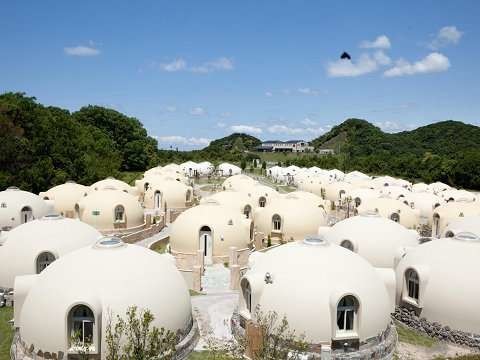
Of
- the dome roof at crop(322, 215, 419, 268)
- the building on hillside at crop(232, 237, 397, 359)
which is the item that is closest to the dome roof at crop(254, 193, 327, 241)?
the dome roof at crop(322, 215, 419, 268)

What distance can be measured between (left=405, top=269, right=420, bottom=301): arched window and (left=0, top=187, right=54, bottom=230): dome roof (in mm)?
28477

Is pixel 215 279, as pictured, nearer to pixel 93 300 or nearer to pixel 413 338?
pixel 413 338

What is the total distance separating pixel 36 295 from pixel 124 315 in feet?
11.9

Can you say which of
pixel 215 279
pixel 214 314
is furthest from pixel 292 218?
Answer: pixel 214 314

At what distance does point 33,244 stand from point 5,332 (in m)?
5.00

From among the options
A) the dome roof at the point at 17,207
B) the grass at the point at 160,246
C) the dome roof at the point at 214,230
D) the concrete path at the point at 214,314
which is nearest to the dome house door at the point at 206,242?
the dome roof at the point at 214,230

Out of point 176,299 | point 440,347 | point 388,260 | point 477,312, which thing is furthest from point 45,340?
point 388,260

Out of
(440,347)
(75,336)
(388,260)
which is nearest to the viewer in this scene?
(75,336)

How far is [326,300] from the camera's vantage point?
54.3ft

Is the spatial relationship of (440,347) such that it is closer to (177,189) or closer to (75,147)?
(177,189)

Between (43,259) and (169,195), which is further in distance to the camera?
(169,195)

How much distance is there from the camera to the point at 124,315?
15.4 metres

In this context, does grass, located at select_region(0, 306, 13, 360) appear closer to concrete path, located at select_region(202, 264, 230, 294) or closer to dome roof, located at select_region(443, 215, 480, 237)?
concrete path, located at select_region(202, 264, 230, 294)

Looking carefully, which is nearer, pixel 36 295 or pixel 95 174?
pixel 36 295
